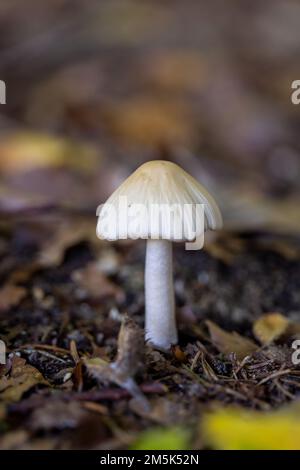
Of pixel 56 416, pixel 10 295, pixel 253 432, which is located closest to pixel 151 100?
pixel 10 295

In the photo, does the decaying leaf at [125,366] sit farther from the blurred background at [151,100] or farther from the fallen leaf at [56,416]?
the blurred background at [151,100]

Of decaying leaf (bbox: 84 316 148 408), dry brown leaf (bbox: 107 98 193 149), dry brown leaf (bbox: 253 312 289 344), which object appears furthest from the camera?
dry brown leaf (bbox: 107 98 193 149)

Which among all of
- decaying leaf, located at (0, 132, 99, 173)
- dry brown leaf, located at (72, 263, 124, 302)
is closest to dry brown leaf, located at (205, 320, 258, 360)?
dry brown leaf, located at (72, 263, 124, 302)

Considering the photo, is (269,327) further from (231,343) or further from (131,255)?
(131,255)

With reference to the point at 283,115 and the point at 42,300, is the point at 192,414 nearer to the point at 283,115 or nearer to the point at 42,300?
the point at 42,300

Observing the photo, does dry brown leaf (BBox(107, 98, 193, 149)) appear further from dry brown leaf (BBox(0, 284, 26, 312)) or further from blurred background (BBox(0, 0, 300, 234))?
dry brown leaf (BBox(0, 284, 26, 312))

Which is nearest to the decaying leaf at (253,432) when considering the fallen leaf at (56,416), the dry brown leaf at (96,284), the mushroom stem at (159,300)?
the fallen leaf at (56,416)

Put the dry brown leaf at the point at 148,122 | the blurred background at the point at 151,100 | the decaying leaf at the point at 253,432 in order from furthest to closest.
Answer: the dry brown leaf at the point at 148,122, the blurred background at the point at 151,100, the decaying leaf at the point at 253,432
